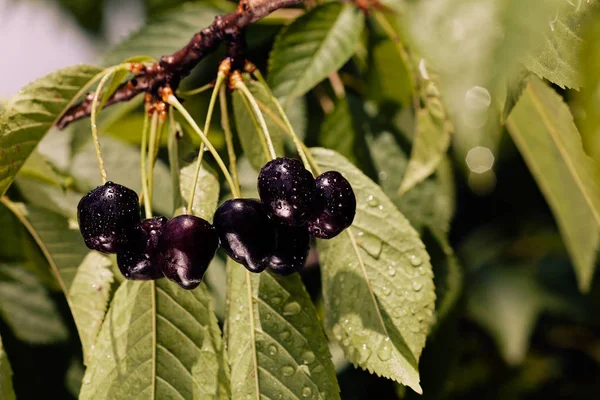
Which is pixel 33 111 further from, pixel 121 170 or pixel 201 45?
pixel 121 170

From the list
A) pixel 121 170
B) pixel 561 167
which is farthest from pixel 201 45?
pixel 561 167

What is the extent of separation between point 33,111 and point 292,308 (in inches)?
19.5

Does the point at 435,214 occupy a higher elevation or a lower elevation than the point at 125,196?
lower

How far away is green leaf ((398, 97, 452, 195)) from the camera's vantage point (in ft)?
3.61

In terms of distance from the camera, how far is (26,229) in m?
1.23

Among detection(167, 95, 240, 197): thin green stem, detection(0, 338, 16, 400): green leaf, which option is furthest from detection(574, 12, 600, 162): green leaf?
detection(0, 338, 16, 400): green leaf

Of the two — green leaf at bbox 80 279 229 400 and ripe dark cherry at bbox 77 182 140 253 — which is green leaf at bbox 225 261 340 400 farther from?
ripe dark cherry at bbox 77 182 140 253

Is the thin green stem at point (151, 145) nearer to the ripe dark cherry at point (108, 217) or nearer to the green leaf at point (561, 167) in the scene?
the ripe dark cherry at point (108, 217)

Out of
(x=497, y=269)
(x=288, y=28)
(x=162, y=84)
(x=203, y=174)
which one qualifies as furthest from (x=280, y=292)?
(x=497, y=269)

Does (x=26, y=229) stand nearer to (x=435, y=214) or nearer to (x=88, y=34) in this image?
(x=435, y=214)

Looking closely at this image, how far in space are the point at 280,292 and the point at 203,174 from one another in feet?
0.72

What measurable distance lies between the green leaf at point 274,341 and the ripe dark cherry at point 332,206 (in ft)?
0.53

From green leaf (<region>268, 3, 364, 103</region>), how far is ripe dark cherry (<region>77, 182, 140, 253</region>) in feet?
1.31

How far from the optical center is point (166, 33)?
134 cm
